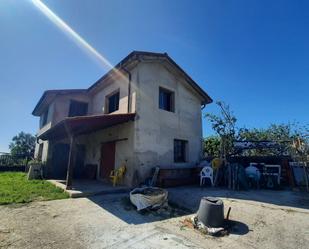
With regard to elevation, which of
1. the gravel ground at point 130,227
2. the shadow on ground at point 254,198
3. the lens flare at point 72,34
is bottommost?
the gravel ground at point 130,227

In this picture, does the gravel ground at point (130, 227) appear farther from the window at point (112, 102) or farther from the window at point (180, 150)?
the window at point (112, 102)

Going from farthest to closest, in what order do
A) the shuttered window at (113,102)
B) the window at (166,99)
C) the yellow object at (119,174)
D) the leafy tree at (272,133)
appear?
the leafy tree at (272,133), the shuttered window at (113,102), the window at (166,99), the yellow object at (119,174)

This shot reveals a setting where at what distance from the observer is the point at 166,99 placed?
1166 cm

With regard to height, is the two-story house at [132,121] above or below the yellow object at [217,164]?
above

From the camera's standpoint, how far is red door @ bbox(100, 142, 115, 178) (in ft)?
34.5

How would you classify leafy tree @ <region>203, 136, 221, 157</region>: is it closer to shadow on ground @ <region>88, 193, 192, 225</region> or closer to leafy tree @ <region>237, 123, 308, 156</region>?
leafy tree @ <region>237, 123, 308, 156</region>

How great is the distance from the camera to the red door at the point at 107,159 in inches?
414

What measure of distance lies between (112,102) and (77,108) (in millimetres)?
3397

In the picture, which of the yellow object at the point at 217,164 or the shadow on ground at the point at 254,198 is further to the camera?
the yellow object at the point at 217,164

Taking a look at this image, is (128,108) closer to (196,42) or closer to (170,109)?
(170,109)

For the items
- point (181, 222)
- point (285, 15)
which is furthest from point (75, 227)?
point (285, 15)

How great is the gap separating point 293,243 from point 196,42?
823cm

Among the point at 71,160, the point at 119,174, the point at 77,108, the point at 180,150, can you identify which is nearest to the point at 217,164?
the point at 180,150

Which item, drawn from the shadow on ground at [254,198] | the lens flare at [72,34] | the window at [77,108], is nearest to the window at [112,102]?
the lens flare at [72,34]
